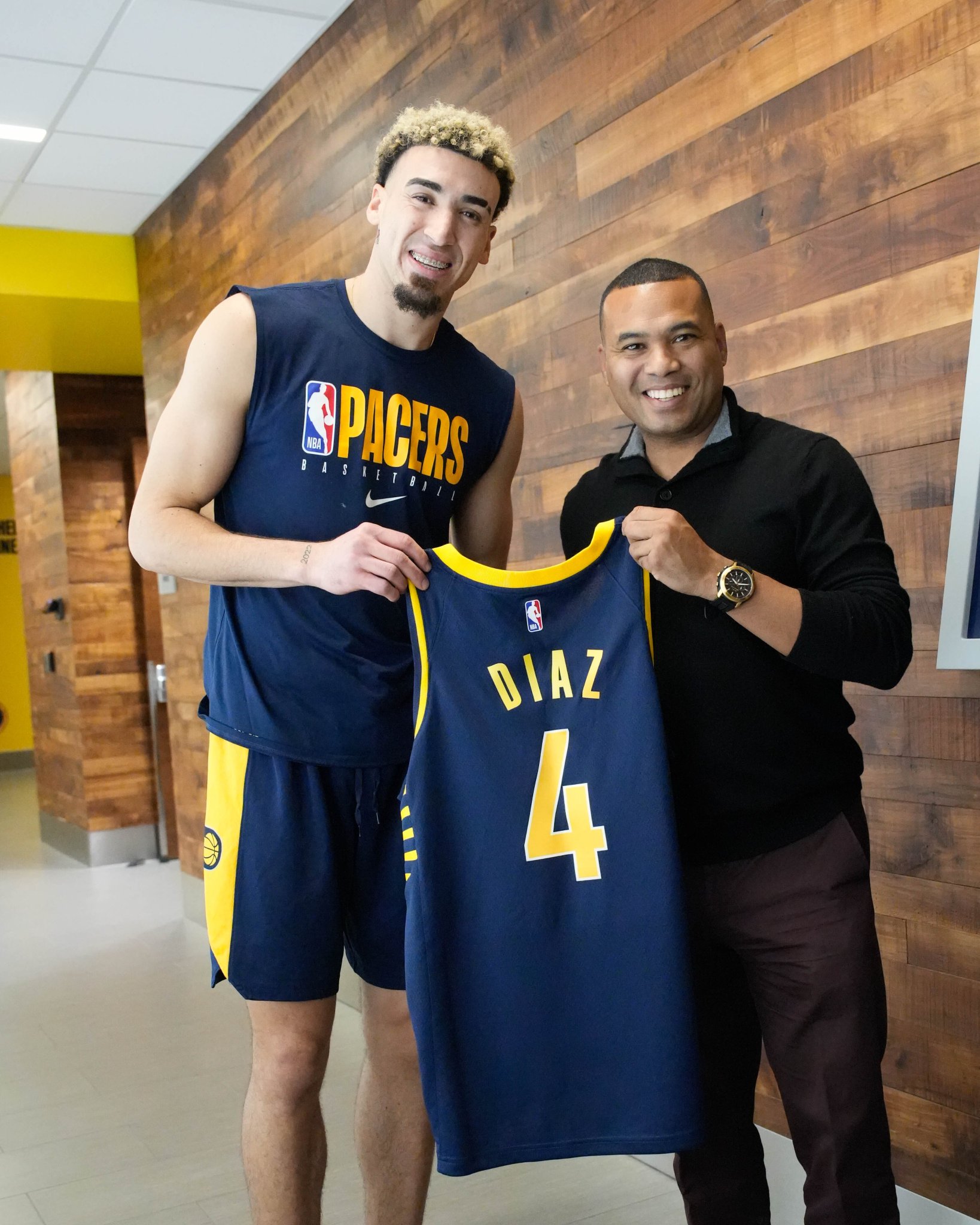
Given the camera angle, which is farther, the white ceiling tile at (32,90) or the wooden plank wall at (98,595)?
the wooden plank wall at (98,595)

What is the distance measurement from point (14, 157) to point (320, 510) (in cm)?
346

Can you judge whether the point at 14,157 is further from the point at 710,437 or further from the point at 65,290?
the point at 710,437

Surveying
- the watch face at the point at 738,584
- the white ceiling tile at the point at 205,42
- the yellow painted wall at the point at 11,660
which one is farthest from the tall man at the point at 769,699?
the yellow painted wall at the point at 11,660

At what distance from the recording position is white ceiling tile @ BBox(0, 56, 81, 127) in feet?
12.0

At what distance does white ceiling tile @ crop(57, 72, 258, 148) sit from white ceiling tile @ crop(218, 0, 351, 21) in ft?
1.85

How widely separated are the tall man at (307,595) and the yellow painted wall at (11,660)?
1153 cm

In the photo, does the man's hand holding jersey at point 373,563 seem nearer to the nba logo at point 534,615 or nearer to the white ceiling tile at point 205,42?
the nba logo at point 534,615

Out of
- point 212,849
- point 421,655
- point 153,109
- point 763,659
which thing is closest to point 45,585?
point 153,109

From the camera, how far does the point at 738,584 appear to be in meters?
1.31

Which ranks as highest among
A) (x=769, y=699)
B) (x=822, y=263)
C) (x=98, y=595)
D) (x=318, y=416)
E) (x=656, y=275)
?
(x=822, y=263)

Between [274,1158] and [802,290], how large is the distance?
5.34 ft

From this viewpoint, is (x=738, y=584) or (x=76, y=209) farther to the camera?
(x=76, y=209)

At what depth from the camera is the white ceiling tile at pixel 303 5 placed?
337cm

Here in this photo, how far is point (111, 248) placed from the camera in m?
5.35
